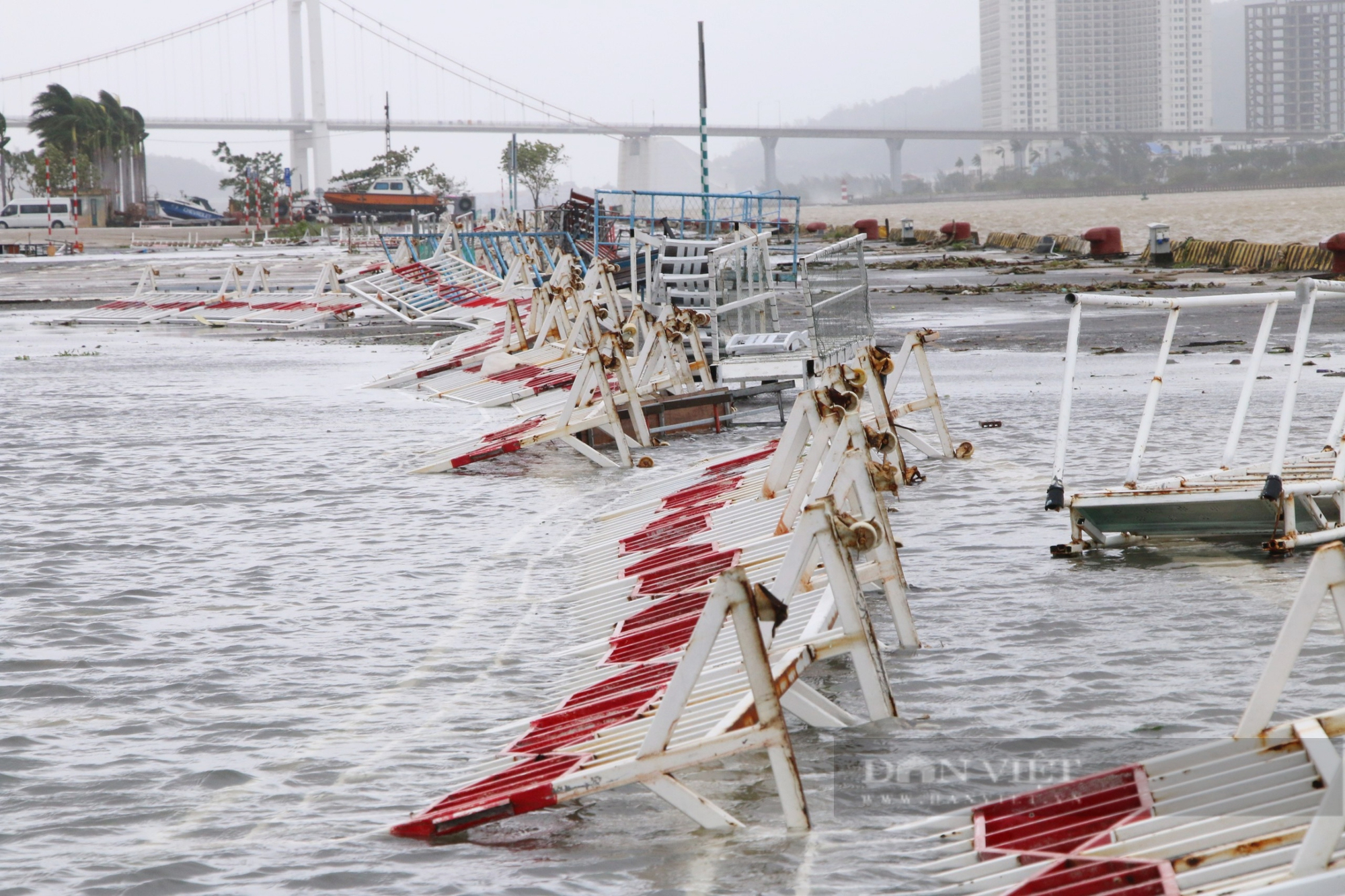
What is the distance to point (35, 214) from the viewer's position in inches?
3273

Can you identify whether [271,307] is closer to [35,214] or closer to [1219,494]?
[1219,494]

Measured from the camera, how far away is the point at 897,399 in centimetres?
1606

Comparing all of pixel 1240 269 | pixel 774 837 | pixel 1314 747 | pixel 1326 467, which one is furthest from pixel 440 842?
pixel 1240 269

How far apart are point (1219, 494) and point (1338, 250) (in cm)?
2272

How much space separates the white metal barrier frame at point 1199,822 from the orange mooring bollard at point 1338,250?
84.9 ft

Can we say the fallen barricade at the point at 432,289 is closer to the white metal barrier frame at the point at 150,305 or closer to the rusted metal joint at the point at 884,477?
the white metal barrier frame at the point at 150,305

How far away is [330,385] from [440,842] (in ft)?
49.7

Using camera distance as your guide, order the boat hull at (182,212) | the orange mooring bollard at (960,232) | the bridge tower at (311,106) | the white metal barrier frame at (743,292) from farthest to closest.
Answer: the bridge tower at (311,106), the boat hull at (182,212), the orange mooring bollard at (960,232), the white metal barrier frame at (743,292)

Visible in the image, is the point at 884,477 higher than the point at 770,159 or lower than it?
lower

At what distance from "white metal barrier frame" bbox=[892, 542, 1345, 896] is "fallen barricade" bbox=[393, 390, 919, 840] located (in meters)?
0.63

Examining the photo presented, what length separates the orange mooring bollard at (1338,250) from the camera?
28.1 meters

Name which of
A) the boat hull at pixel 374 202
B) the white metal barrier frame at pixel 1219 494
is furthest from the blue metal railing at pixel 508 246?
the boat hull at pixel 374 202

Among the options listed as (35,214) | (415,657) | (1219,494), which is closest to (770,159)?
(35,214)

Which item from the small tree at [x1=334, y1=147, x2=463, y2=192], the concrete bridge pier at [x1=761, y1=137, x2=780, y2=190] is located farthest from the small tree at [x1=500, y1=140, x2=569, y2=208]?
the concrete bridge pier at [x1=761, y1=137, x2=780, y2=190]
